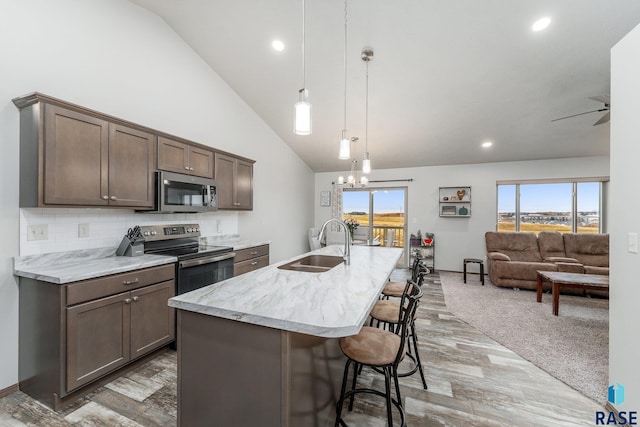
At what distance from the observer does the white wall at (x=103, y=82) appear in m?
2.01

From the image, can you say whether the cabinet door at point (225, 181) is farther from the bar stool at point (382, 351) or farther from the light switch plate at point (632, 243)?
the light switch plate at point (632, 243)

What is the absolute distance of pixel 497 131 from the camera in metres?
4.76

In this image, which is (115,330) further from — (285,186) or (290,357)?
(285,186)

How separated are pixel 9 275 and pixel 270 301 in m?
2.17

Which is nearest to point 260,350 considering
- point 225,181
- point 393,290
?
point 393,290

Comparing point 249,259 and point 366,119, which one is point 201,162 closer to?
point 249,259

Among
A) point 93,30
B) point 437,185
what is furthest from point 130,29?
point 437,185

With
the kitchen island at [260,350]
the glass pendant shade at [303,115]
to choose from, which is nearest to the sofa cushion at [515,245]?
the kitchen island at [260,350]

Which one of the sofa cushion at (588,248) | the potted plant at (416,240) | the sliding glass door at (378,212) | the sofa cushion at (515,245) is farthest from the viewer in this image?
the sliding glass door at (378,212)

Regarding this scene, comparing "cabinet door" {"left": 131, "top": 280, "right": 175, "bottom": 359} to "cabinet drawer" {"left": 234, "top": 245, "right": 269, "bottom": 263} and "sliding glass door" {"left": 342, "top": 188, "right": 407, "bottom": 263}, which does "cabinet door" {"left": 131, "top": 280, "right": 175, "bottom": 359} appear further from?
"sliding glass door" {"left": 342, "top": 188, "right": 407, "bottom": 263}

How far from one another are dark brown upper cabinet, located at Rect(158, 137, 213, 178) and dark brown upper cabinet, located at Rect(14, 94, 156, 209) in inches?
9.3

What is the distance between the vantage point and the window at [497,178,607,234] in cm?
561

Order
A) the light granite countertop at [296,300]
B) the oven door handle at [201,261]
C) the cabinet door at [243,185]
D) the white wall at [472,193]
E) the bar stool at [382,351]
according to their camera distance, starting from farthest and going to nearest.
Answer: the white wall at [472,193] < the cabinet door at [243,185] < the oven door handle at [201,261] < the bar stool at [382,351] < the light granite countertop at [296,300]

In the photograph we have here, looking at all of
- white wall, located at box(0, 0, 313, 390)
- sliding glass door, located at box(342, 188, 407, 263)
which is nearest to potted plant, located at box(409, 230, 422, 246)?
sliding glass door, located at box(342, 188, 407, 263)
